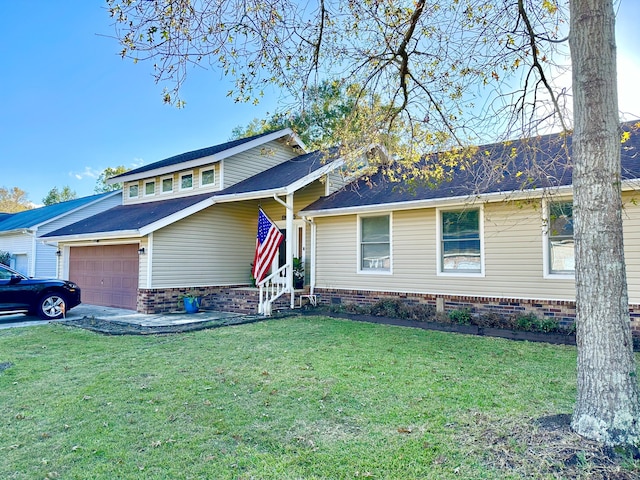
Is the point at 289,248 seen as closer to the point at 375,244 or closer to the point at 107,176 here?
the point at 375,244

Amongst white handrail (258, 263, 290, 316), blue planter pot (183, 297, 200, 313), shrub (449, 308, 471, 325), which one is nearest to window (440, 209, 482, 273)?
shrub (449, 308, 471, 325)

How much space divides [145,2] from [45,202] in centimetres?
5045

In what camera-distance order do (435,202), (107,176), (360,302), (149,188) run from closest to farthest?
(435,202)
(360,302)
(149,188)
(107,176)

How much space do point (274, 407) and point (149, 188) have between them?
13.9 metres

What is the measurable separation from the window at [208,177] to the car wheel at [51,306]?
5.65 m

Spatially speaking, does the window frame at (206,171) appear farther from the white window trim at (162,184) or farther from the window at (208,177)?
the white window trim at (162,184)

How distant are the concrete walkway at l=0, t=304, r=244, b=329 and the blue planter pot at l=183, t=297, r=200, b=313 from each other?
0.20m

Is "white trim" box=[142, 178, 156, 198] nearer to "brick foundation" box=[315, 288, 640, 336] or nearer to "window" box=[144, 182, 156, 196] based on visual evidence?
"window" box=[144, 182, 156, 196]

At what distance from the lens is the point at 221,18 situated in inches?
199

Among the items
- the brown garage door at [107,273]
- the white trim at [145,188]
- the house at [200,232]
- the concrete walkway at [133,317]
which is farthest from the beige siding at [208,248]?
the white trim at [145,188]

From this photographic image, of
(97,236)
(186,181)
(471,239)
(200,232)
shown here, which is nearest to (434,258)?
(471,239)

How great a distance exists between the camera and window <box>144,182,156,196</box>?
15883 millimetres

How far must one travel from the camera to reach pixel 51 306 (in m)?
10.8

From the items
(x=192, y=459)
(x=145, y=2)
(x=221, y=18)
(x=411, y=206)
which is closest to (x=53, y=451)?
(x=192, y=459)
